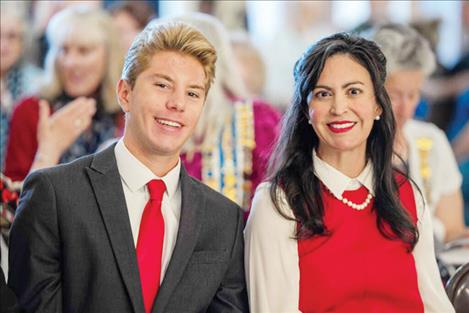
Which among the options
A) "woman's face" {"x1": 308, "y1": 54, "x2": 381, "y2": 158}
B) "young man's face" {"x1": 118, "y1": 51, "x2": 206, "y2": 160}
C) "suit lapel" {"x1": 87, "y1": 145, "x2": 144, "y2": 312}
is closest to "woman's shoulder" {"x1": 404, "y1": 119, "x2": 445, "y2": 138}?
"woman's face" {"x1": 308, "y1": 54, "x2": 381, "y2": 158}

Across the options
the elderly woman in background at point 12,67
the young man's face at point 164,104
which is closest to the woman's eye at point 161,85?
the young man's face at point 164,104

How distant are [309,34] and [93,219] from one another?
9.29 ft

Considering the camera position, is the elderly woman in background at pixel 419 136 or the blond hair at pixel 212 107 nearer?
the blond hair at pixel 212 107

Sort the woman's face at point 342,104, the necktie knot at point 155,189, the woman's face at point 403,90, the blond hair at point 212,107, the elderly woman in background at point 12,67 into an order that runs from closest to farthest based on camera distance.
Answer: the necktie knot at point 155,189 → the woman's face at point 342,104 → the blond hair at point 212,107 → the woman's face at point 403,90 → the elderly woman in background at point 12,67

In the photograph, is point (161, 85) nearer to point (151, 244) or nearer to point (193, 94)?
point (193, 94)

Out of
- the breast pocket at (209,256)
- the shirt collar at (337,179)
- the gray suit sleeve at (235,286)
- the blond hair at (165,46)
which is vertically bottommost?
the gray suit sleeve at (235,286)

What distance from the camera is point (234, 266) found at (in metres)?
1.99

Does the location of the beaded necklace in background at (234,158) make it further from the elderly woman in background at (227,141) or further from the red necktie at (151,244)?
the red necktie at (151,244)

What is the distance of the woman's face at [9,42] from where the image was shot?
343 centimetres

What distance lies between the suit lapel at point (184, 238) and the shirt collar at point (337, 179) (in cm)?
29

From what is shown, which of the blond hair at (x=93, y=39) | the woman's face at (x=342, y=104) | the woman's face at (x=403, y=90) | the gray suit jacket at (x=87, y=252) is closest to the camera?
the gray suit jacket at (x=87, y=252)

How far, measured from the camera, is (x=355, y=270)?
2.02 metres

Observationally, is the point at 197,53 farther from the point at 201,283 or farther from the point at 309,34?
the point at 309,34

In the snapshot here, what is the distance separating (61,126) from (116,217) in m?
1.17
